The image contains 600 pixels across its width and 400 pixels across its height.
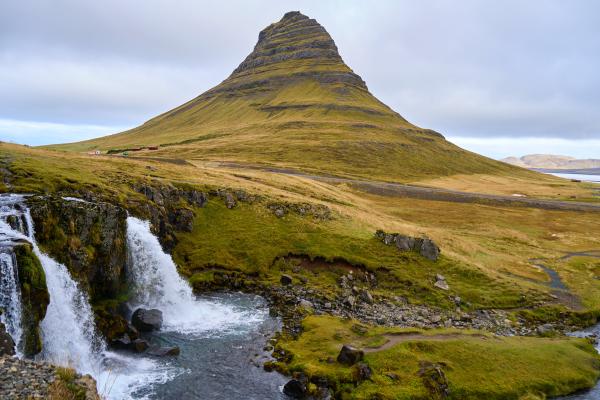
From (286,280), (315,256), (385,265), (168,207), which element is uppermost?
(168,207)

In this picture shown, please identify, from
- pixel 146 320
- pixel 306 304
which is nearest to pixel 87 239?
pixel 146 320

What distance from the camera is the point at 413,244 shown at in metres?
63.5

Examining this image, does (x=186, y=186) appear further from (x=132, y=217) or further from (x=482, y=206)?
(x=482, y=206)

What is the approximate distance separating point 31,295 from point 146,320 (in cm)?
1185

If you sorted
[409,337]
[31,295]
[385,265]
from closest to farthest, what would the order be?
[31,295] → [409,337] → [385,265]

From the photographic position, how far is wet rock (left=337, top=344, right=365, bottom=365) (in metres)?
33.9

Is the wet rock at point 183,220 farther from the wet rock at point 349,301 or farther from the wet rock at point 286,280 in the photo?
the wet rock at point 349,301

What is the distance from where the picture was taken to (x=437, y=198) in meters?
139

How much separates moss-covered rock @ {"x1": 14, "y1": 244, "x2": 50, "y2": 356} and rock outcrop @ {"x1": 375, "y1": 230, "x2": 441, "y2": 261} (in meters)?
46.2

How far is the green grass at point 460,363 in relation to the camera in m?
31.5

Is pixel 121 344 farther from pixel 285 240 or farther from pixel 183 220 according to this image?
pixel 285 240

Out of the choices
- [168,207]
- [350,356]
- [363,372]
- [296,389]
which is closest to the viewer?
[296,389]

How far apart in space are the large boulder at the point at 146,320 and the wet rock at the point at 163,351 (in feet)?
12.7

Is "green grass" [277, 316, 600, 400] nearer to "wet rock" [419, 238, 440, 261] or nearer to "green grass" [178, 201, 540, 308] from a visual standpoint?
"green grass" [178, 201, 540, 308]
